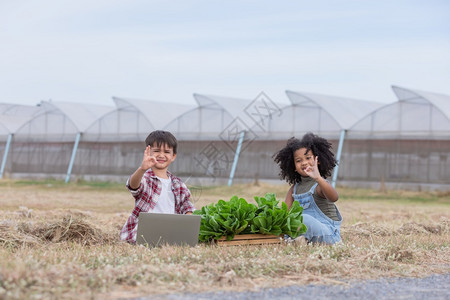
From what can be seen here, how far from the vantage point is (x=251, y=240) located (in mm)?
6711

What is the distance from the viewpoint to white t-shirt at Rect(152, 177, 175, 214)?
7023 millimetres

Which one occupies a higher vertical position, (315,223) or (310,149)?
(310,149)

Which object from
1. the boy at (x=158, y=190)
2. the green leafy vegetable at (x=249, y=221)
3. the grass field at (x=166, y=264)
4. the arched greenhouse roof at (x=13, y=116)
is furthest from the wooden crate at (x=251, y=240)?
the arched greenhouse roof at (x=13, y=116)

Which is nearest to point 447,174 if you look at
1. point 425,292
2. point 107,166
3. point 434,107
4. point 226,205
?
point 434,107

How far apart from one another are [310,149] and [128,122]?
24.0 metres

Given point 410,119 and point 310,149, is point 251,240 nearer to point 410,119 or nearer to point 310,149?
point 310,149

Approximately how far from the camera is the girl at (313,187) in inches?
271

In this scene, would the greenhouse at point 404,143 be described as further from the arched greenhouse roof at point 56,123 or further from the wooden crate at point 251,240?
the wooden crate at point 251,240

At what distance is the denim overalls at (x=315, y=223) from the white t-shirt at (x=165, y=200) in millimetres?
1378

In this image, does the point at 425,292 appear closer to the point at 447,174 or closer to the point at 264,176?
the point at 447,174

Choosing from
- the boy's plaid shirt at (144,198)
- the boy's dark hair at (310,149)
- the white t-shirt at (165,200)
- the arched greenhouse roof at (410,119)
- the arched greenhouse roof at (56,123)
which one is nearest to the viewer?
the boy's plaid shirt at (144,198)

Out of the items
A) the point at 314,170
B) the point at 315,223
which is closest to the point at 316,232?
the point at 315,223

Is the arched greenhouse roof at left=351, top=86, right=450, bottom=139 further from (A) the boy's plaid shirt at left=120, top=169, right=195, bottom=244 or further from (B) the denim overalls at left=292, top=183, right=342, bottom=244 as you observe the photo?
(A) the boy's plaid shirt at left=120, top=169, right=195, bottom=244

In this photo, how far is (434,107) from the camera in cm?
2327
